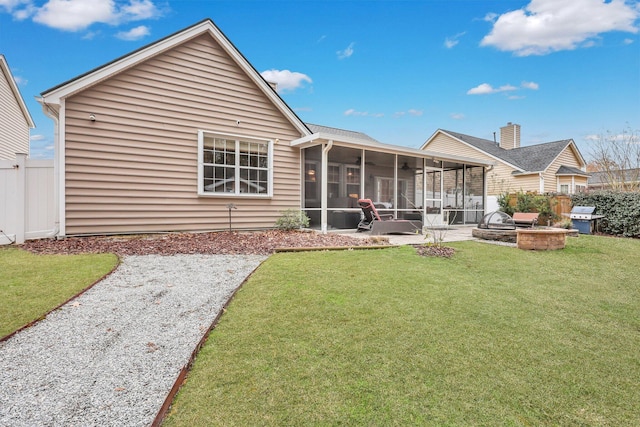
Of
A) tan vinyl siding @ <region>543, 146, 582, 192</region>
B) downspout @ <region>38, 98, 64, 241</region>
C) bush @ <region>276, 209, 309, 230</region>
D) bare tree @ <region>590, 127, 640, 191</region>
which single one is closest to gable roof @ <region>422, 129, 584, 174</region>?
tan vinyl siding @ <region>543, 146, 582, 192</region>

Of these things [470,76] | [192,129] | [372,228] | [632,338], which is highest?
[470,76]

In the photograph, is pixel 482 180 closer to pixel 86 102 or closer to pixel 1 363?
pixel 86 102

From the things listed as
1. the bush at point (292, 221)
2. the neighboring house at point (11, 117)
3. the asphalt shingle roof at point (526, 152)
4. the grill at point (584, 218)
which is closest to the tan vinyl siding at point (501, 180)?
the asphalt shingle roof at point (526, 152)

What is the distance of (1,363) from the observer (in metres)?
2.35

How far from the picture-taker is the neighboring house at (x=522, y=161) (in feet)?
65.9

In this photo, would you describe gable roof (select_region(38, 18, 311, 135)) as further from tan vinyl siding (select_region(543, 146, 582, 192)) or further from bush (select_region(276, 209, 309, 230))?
tan vinyl siding (select_region(543, 146, 582, 192))

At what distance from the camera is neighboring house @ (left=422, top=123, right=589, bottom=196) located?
65.9 ft

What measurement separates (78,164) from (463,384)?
857 centimetres

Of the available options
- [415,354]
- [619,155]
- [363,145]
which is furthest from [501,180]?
[415,354]

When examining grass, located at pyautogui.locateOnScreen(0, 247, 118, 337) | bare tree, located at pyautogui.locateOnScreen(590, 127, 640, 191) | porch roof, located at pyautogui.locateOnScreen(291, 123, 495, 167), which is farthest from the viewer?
bare tree, located at pyautogui.locateOnScreen(590, 127, 640, 191)

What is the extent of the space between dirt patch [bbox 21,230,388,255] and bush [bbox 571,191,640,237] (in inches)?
373

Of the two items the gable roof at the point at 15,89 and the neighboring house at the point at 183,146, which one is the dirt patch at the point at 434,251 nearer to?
A: the neighboring house at the point at 183,146

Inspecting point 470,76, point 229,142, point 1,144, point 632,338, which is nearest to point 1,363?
point 632,338

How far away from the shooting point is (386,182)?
13945 millimetres
